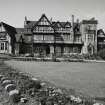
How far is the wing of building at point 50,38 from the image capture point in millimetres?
51938

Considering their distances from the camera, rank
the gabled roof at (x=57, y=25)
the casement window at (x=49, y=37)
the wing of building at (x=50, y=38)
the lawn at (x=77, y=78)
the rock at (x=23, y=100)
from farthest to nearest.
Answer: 1. the gabled roof at (x=57, y=25)
2. the casement window at (x=49, y=37)
3. the wing of building at (x=50, y=38)
4. the lawn at (x=77, y=78)
5. the rock at (x=23, y=100)

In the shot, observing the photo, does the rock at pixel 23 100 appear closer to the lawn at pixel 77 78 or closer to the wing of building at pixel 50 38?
the lawn at pixel 77 78

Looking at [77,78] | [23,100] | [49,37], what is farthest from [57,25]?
[23,100]

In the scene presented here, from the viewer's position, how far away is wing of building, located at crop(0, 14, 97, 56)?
51.9 metres

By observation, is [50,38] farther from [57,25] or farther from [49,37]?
[57,25]

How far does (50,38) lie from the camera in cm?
5350

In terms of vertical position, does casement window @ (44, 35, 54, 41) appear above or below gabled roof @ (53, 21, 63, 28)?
below

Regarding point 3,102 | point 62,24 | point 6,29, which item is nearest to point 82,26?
point 62,24

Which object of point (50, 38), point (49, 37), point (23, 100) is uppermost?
point (49, 37)

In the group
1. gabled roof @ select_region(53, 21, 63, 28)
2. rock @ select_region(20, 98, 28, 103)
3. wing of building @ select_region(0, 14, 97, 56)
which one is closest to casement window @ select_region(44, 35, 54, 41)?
wing of building @ select_region(0, 14, 97, 56)

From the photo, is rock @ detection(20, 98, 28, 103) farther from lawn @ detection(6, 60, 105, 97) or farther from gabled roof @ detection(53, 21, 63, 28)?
gabled roof @ detection(53, 21, 63, 28)

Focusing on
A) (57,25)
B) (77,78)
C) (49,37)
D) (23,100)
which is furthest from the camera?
(57,25)

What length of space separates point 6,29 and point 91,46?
2440 cm

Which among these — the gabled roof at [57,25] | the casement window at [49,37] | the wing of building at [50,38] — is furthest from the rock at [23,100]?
the gabled roof at [57,25]
